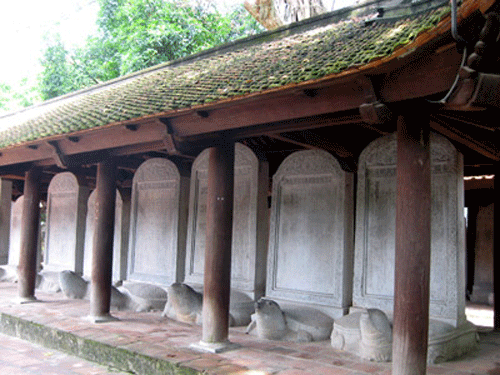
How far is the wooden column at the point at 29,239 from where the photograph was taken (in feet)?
31.7

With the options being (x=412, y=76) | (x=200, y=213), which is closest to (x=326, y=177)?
(x=200, y=213)

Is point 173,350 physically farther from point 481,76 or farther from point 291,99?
point 481,76

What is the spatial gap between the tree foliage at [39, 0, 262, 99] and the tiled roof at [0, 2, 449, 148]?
9.70 meters

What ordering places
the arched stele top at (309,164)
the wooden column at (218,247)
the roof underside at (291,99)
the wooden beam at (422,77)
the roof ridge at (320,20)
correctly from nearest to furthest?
the wooden beam at (422,77) < the roof underside at (291,99) < the roof ridge at (320,20) < the wooden column at (218,247) < the arched stele top at (309,164)

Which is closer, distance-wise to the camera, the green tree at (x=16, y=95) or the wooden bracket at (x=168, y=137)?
the wooden bracket at (x=168, y=137)

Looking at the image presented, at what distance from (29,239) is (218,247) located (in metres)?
5.19

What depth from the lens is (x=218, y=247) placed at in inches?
248

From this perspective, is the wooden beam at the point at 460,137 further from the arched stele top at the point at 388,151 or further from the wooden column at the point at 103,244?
the wooden column at the point at 103,244

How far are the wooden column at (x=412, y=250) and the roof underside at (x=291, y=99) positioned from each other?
36 centimetres

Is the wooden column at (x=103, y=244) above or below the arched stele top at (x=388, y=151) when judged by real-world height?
below

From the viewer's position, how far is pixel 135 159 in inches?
383

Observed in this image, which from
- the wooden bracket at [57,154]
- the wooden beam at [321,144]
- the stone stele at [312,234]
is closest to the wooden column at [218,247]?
the wooden beam at [321,144]

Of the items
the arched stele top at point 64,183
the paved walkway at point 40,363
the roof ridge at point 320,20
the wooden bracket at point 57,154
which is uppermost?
the roof ridge at point 320,20

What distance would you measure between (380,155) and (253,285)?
2.89 m
